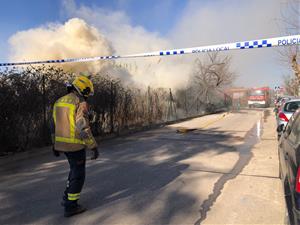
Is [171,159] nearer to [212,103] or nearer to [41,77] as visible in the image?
[41,77]

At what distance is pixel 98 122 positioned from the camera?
445 inches

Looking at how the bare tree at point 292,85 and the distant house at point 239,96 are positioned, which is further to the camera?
the distant house at point 239,96

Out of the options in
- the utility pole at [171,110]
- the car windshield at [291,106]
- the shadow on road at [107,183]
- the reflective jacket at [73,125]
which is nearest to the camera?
the reflective jacket at [73,125]

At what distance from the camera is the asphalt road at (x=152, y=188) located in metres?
4.02

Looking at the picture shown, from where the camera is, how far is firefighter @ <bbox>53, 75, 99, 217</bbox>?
3923 millimetres

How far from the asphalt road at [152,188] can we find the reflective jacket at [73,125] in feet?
3.07

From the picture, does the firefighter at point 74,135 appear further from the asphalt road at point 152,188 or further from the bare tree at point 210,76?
the bare tree at point 210,76

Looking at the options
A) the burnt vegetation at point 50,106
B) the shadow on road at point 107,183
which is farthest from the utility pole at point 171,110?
the shadow on road at point 107,183

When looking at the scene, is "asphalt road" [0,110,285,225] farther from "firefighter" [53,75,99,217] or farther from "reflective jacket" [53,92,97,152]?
"reflective jacket" [53,92,97,152]

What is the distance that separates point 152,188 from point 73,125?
1942 millimetres

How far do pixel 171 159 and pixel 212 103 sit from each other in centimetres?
2698

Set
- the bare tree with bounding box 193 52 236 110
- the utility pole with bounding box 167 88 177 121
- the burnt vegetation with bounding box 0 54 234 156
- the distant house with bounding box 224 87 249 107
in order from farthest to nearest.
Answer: the distant house with bounding box 224 87 249 107 < the bare tree with bounding box 193 52 236 110 < the utility pole with bounding box 167 88 177 121 < the burnt vegetation with bounding box 0 54 234 156

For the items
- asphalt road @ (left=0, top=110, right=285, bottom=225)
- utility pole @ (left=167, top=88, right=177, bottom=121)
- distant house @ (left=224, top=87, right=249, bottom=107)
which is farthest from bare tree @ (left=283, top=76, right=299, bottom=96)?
asphalt road @ (left=0, top=110, right=285, bottom=225)

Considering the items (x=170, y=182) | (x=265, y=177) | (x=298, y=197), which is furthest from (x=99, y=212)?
(x=265, y=177)
